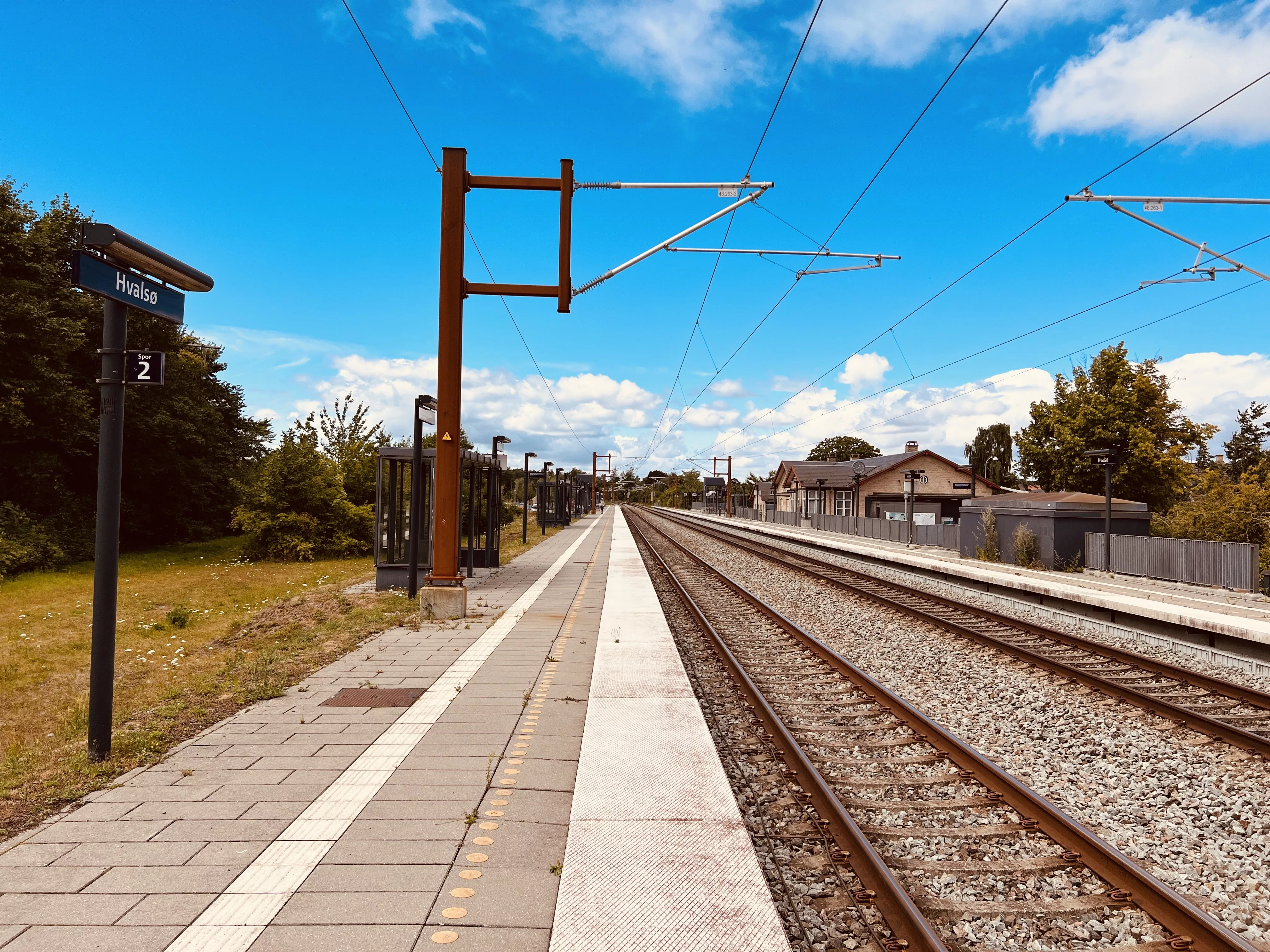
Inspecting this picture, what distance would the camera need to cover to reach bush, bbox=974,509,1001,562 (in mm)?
23250

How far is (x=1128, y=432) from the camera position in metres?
36.6

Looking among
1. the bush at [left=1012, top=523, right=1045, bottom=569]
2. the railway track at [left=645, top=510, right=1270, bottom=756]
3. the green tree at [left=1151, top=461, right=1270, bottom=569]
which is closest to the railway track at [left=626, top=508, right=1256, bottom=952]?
A: the railway track at [left=645, top=510, right=1270, bottom=756]

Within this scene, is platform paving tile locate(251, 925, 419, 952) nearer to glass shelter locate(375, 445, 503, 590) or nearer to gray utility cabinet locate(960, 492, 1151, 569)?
glass shelter locate(375, 445, 503, 590)

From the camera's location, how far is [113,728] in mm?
5816

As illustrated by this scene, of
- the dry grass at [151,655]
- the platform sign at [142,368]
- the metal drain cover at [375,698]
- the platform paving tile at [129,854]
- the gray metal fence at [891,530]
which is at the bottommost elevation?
the dry grass at [151,655]

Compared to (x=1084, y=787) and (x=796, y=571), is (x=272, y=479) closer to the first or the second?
(x=796, y=571)

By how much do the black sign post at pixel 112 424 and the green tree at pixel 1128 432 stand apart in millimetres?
39706

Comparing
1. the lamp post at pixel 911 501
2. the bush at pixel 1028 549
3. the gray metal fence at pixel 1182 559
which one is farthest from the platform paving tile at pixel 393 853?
the lamp post at pixel 911 501

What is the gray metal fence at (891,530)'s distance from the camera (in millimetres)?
29141

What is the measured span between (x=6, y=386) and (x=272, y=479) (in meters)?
7.03

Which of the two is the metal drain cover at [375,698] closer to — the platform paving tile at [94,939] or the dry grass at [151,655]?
the dry grass at [151,655]

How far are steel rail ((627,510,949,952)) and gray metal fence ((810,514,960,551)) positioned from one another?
879 inches

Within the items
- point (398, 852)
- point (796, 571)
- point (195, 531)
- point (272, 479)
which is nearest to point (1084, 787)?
point (398, 852)

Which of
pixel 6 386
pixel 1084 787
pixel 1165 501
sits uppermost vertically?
pixel 6 386
